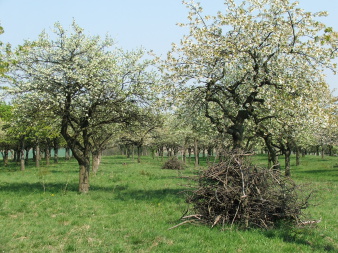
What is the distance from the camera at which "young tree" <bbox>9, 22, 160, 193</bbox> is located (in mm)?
17719

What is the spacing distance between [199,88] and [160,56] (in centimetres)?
298

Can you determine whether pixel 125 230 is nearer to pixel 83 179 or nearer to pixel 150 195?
pixel 150 195

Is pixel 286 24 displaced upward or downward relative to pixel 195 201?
upward

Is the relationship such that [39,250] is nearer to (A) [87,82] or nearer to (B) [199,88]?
(A) [87,82]

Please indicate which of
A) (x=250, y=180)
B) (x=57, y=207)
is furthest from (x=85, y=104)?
(x=250, y=180)

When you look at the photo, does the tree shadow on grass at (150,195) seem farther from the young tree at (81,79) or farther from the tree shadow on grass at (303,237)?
the tree shadow on grass at (303,237)

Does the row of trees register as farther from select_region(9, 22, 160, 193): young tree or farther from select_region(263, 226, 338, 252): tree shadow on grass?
select_region(263, 226, 338, 252): tree shadow on grass

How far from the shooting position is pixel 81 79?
1725 cm

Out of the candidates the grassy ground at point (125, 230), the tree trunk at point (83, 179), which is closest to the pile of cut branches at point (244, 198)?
the grassy ground at point (125, 230)

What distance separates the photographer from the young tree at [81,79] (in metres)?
17.7

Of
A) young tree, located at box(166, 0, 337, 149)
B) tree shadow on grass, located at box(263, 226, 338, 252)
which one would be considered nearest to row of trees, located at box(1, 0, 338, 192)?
young tree, located at box(166, 0, 337, 149)

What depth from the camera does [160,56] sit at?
64.4ft

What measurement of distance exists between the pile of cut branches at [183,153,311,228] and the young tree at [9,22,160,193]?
27.5 ft

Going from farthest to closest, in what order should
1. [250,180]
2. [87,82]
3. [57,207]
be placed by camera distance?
[87,82] < [57,207] < [250,180]
